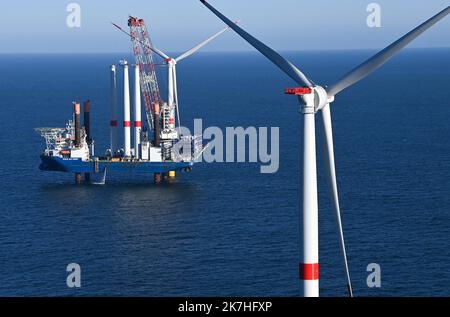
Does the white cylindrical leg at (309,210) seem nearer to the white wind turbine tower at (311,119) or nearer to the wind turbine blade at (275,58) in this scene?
the white wind turbine tower at (311,119)

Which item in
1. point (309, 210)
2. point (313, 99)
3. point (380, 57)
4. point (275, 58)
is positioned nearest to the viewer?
point (313, 99)

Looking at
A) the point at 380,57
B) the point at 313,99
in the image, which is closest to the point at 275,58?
the point at 313,99

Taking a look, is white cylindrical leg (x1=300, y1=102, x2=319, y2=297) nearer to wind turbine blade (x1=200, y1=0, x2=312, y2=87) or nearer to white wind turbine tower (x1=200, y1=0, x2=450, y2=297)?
white wind turbine tower (x1=200, y1=0, x2=450, y2=297)

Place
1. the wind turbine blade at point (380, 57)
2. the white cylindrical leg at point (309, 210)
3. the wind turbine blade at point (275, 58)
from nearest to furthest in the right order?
the wind turbine blade at point (380, 57), the wind turbine blade at point (275, 58), the white cylindrical leg at point (309, 210)

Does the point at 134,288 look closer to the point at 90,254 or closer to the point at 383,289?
the point at 90,254

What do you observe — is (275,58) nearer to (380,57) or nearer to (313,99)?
(313,99)

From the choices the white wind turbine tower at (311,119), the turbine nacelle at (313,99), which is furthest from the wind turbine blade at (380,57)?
the turbine nacelle at (313,99)

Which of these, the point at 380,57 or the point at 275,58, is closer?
the point at 380,57
